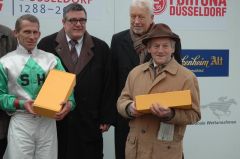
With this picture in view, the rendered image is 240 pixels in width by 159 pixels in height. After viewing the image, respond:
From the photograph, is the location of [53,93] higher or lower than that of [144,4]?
lower

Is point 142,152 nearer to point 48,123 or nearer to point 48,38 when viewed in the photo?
point 48,123

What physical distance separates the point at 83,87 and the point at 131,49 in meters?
0.44

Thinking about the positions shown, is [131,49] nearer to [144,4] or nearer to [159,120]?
[144,4]

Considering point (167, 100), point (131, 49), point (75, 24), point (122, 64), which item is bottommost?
point (167, 100)

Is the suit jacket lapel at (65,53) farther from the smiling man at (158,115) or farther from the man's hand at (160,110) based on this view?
the man's hand at (160,110)

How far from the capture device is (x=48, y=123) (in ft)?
8.91

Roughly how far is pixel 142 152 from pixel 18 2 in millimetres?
1711

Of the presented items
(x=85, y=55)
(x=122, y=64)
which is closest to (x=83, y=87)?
(x=85, y=55)

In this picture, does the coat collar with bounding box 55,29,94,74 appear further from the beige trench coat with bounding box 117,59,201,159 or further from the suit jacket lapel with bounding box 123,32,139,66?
the beige trench coat with bounding box 117,59,201,159

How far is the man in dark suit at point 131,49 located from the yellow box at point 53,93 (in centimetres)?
55

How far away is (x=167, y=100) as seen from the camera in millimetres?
2377

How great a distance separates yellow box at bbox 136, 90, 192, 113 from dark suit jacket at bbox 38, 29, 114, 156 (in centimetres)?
72

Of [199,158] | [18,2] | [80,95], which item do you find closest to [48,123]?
[80,95]

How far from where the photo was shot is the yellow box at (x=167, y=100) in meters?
2.34
